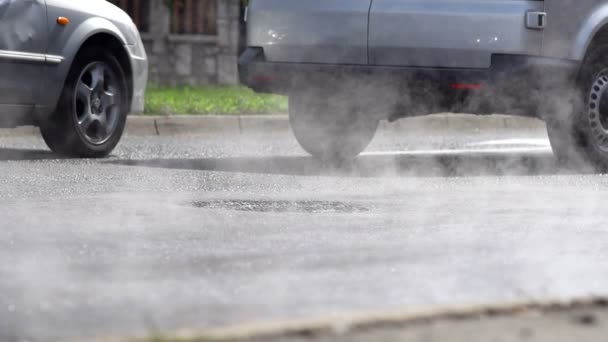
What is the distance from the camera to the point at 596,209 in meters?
6.64

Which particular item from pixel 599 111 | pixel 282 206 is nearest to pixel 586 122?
pixel 599 111

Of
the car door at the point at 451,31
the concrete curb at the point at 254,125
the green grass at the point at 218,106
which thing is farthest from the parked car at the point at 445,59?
the green grass at the point at 218,106

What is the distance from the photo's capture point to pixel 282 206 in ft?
21.7

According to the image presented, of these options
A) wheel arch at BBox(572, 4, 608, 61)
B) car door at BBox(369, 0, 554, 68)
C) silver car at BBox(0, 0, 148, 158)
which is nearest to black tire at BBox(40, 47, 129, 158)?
silver car at BBox(0, 0, 148, 158)

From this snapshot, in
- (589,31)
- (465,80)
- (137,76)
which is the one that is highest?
(589,31)

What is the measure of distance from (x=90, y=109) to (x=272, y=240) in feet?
13.3

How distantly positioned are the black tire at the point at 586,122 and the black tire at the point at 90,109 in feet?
9.24

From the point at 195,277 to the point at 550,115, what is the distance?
458cm

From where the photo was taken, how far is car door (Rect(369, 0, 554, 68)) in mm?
Answer: 8469

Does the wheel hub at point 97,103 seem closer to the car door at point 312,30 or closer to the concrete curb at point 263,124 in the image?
the car door at point 312,30

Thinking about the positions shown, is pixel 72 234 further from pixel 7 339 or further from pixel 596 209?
pixel 596 209

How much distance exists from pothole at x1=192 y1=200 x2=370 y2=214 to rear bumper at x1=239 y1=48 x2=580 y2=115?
79.3 inches

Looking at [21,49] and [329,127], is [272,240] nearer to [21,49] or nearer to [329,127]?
[21,49]

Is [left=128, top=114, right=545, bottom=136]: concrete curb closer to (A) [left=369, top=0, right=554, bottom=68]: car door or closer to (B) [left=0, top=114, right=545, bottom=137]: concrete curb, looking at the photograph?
(B) [left=0, top=114, right=545, bottom=137]: concrete curb
